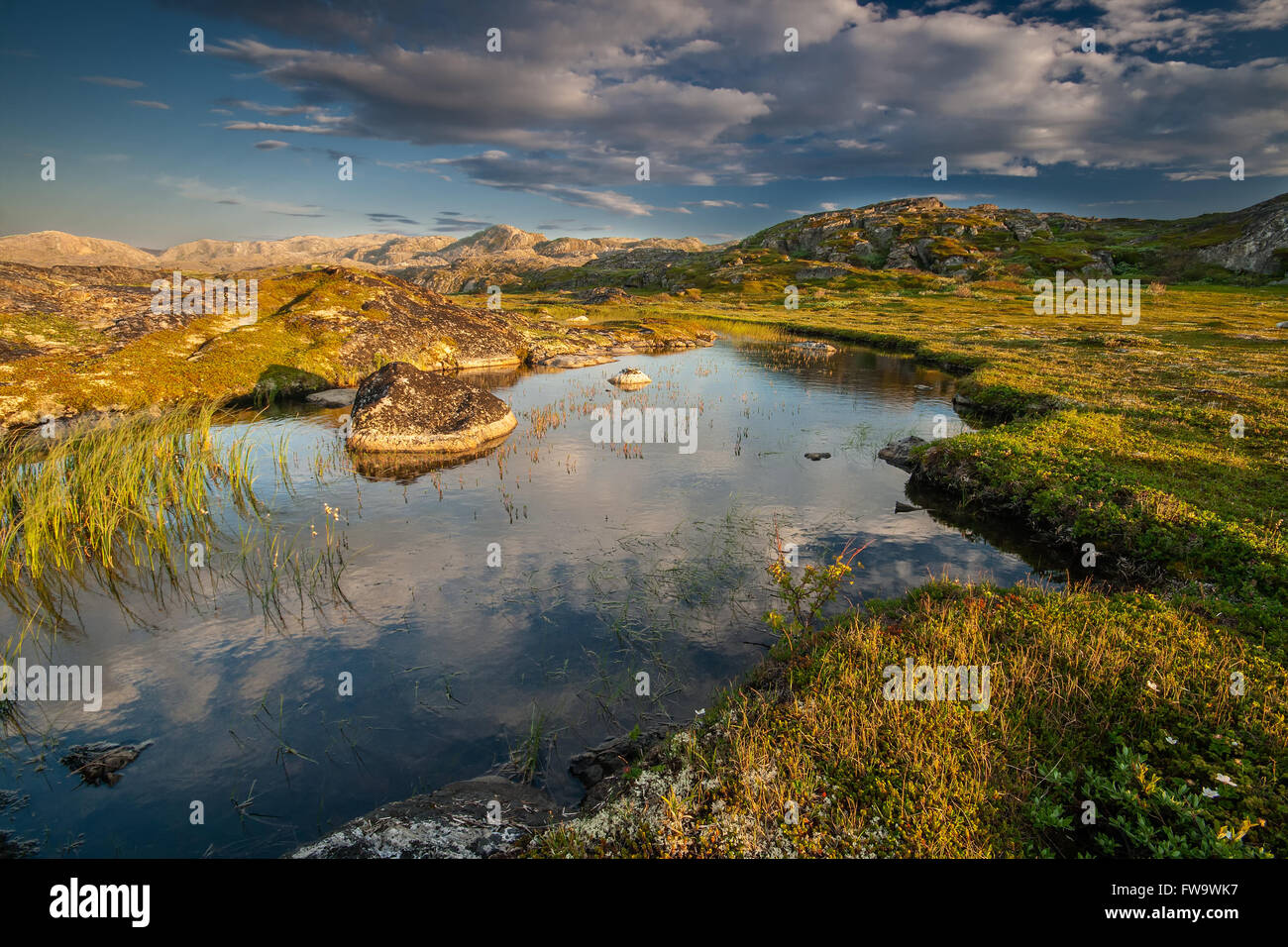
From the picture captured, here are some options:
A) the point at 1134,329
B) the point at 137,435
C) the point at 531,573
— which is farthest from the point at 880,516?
the point at 1134,329

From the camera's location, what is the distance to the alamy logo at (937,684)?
8.51 metres

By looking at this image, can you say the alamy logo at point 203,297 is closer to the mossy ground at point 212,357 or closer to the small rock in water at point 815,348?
the mossy ground at point 212,357

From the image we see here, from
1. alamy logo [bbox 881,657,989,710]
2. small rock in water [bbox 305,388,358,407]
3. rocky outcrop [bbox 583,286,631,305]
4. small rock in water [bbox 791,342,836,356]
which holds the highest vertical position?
rocky outcrop [bbox 583,286,631,305]

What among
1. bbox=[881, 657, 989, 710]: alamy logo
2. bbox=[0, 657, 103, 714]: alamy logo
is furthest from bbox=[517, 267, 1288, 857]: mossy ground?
bbox=[0, 657, 103, 714]: alamy logo

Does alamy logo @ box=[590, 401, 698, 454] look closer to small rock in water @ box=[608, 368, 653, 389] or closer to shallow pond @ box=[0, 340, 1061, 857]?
shallow pond @ box=[0, 340, 1061, 857]

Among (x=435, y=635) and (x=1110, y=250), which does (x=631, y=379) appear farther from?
(x=1110, y=250)

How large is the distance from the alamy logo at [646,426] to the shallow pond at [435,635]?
341 centimetres

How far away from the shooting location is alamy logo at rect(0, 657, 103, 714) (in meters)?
10.2

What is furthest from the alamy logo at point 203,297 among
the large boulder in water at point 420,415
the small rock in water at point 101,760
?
the small rock in water at point 101,760

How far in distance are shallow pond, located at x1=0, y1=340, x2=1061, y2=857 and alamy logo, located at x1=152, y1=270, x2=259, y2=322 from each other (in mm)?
21443
